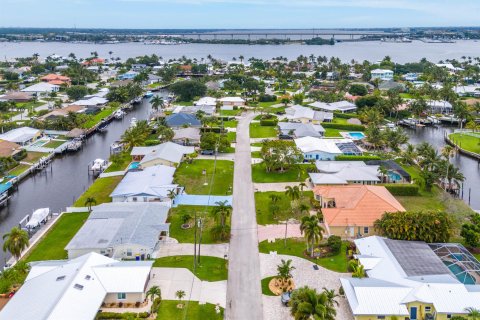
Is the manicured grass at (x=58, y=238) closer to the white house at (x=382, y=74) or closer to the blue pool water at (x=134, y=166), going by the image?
the blue pool water at (x=134, y=166)

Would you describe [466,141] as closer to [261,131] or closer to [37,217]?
[261,131]

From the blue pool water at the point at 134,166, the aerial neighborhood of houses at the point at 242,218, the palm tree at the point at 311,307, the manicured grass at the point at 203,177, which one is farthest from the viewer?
the blue pool water at the point at 134,166

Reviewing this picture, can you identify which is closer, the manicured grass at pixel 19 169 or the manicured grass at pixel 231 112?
the manicured grass at pixel 19 169

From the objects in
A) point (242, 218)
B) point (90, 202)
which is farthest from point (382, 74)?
point (90, 202)

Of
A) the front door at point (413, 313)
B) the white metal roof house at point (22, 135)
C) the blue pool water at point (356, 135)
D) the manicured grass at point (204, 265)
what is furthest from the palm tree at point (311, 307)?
the white metal roof house at point (22, 135)

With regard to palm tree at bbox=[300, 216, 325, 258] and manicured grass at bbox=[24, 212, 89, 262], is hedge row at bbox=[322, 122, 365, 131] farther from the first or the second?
manicured grass at bbox=[24, 212, 89, 262]

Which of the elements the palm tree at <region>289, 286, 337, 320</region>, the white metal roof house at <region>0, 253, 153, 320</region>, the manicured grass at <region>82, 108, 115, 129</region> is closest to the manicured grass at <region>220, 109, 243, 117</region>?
the manicured grass at <region>82, 108, 115, 129</region>
